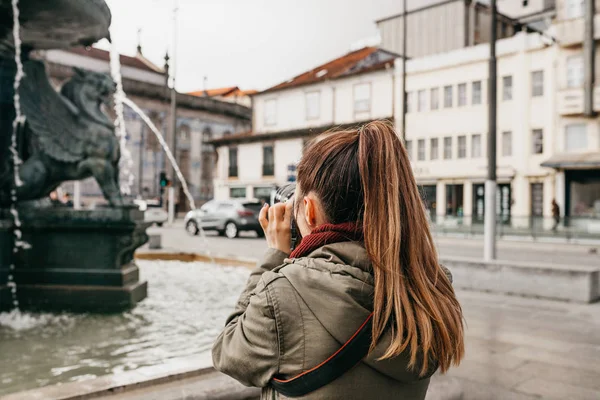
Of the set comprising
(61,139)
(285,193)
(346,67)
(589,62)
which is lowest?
(285,193)

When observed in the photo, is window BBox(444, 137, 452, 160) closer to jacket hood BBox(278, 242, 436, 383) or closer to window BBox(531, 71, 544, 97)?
window BBox(531, 71, 544, 97)

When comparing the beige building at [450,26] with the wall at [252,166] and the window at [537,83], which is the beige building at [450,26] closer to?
the window at [537,83]

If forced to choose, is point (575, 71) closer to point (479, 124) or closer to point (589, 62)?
point (589, 62)

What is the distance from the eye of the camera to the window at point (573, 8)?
26938 mm

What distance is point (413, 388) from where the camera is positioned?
1.38 m

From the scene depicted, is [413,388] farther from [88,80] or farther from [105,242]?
[88,80]

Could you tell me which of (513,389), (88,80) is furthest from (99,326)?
(513,389)

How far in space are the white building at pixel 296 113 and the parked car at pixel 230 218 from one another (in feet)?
42.7

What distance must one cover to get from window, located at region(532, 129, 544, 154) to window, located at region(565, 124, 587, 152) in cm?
116

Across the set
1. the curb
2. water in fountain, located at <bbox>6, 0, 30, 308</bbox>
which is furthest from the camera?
the curb

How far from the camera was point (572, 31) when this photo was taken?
86.4 ft

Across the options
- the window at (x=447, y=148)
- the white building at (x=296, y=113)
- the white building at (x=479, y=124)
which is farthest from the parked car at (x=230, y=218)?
the window at (x=447, y=148)

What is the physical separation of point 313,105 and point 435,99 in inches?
360

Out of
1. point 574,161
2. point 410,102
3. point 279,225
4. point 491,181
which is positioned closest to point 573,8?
point 574,161
